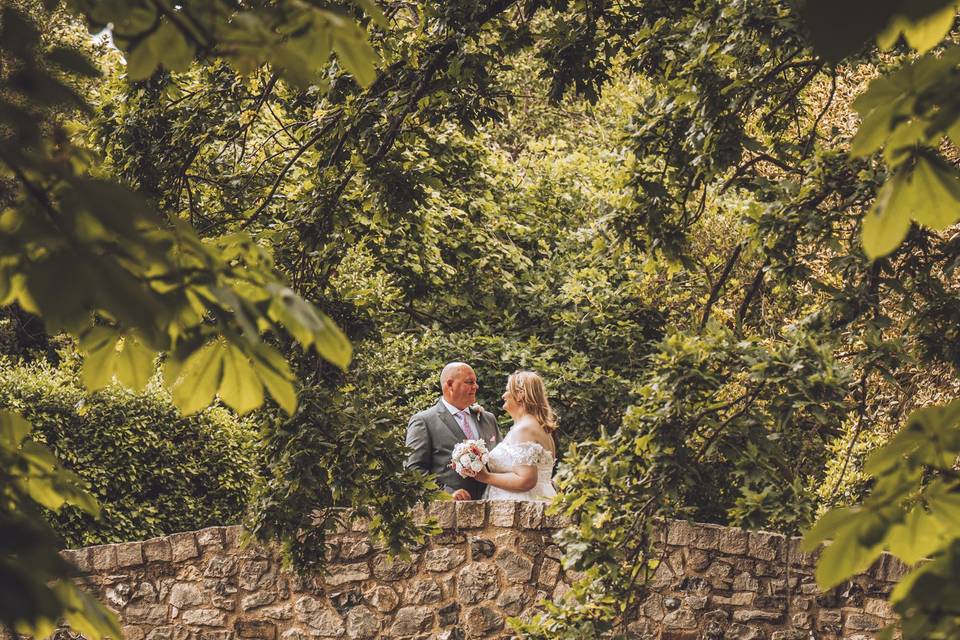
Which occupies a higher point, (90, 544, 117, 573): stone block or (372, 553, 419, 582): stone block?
(372, 553, 419, 582): stone block

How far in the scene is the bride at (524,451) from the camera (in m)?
6.99

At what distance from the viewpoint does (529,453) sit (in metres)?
6.97

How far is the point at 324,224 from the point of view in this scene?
200 inches

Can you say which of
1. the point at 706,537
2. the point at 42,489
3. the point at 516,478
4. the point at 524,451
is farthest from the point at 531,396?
the point at 42,489

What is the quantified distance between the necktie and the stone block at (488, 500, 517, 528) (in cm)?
65

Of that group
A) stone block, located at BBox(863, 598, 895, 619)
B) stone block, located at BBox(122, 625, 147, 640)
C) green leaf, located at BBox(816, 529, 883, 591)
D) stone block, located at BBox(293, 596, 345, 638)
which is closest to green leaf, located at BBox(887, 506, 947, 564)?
green leaf, located at BBox(816, 529, 883, 591)

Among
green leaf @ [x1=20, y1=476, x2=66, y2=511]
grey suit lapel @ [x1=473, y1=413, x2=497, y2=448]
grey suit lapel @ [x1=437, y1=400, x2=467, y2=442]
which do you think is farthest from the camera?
grey suit lapel @ [x1=473, y1=413, x2=497, y2=448]

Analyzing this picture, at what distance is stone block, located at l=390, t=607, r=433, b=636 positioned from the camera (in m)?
6.87

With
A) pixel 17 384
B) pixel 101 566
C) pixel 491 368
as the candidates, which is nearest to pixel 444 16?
pixel 101 566

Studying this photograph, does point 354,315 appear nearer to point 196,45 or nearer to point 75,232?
point 196,45

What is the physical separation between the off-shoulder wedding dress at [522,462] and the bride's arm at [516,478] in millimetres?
29

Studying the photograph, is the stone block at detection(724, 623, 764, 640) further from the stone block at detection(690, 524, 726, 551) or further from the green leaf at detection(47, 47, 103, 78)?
the green leaf at detection(47, 47, 103, 78)

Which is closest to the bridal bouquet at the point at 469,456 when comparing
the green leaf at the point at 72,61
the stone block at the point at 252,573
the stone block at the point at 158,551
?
the stone block at the point at 252,573

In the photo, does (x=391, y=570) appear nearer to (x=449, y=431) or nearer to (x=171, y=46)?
(x=449, y=431)
